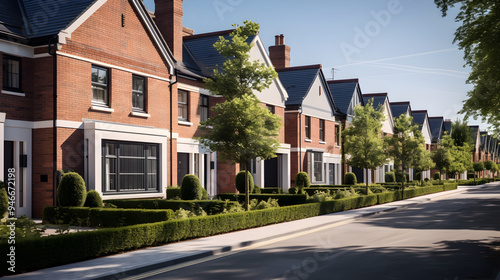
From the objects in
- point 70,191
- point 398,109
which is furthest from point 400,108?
point 70,191

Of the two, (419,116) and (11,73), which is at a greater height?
(419,116)

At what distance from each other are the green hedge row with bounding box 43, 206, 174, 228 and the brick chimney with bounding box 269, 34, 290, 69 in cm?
2982

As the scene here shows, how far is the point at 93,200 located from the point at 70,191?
101 cm

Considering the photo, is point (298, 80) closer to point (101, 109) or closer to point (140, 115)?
point (140, 115)

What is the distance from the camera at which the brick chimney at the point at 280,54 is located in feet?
144

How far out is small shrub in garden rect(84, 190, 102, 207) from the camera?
58.6 ft

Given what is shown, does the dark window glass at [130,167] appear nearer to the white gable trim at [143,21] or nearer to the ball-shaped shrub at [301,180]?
the white gable trim at [143,21]

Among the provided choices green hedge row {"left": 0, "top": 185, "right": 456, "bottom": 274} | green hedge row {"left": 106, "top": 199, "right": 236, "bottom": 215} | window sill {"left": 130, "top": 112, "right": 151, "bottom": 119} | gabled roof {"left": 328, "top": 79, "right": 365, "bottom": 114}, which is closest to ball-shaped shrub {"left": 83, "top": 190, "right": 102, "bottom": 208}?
green hedge row {"left": 106, "top": 199, "right": 236, "bottom": 215}

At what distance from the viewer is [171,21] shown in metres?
27.0

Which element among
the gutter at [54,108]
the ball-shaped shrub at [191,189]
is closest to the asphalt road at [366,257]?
the ball-shaped shrub at [191,189]

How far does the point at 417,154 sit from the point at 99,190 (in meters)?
29.5

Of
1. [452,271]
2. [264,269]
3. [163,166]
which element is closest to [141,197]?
[163,166]

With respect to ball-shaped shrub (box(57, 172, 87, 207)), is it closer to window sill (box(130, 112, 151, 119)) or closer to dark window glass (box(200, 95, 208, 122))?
window sill (box(130, 112, 151, 119))

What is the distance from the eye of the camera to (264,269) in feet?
31.7
